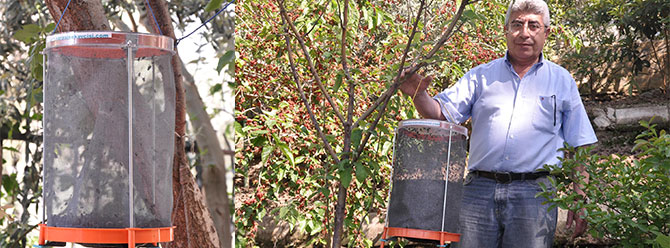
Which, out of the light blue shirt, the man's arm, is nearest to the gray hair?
the light blue shirt

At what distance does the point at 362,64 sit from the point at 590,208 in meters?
1.52

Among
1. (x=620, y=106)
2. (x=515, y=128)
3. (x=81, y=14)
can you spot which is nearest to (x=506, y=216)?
(x=515, y=128)

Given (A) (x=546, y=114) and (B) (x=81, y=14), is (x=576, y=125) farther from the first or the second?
(B) (x=81, y=14)

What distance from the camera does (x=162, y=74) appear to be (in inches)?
61.2

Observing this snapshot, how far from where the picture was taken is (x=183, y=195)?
226 cm

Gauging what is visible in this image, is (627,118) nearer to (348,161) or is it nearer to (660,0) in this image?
(660,0)

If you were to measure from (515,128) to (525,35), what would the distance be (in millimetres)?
301

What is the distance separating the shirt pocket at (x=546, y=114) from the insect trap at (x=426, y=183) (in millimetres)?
307

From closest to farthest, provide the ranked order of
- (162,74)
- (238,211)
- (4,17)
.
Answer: (162,74) → (238,211) → (4,17)

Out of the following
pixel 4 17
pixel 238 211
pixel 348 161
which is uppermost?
pixel 4 17

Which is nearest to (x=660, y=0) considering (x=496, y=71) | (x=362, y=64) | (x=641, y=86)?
(x=641, y=86)

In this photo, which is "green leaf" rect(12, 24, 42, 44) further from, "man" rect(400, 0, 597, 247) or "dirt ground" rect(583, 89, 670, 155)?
"dirt ground" rect(583, 89, 670, 155)

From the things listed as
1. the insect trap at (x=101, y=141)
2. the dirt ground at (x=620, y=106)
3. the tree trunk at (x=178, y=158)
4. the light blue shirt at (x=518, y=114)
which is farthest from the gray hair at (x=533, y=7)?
the dirt ground at (x=620, y=106)

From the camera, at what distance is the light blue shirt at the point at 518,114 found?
2.13 meters
